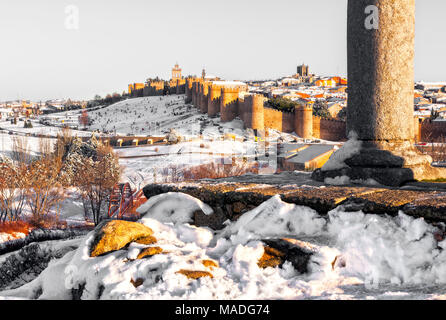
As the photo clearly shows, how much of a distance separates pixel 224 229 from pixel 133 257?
2.61 feet

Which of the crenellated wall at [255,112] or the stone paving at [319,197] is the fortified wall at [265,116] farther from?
the stone paving at [319,197]

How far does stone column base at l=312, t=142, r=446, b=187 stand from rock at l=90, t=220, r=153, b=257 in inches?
74.7

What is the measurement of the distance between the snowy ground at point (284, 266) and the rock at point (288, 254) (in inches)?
1.5

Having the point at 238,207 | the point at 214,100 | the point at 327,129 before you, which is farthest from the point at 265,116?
the point at 238,207

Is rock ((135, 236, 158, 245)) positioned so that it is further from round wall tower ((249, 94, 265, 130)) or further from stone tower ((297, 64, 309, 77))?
stone tower ((297, 64, 309, 77))

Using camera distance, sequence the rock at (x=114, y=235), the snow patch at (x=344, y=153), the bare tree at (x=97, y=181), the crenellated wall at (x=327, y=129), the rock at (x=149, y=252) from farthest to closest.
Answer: the crenellated wall at (x=327, y=129) < the bare tree at (x=97, y=181) < the snow patch at (x=344, y=153) < the rock at (x=114, y=235) < the rock at (x=149, y=252)

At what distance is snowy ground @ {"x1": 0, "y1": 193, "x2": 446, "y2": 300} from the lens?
227cm

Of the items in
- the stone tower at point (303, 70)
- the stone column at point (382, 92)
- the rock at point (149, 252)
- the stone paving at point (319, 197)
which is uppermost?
the stone tower at point (303, 70)

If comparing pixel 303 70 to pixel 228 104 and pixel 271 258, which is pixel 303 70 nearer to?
pixel 228 104

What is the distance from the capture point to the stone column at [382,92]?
390 cm

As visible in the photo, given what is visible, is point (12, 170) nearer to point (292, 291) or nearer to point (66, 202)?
point (66, 202)

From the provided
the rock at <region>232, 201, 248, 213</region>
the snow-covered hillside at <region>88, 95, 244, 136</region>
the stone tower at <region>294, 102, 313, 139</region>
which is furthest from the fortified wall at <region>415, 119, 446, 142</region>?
the rock at <region>232, 201, 248, 213</region>

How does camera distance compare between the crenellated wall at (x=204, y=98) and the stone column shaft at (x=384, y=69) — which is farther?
the crenellated wall at (x=204, y=98)

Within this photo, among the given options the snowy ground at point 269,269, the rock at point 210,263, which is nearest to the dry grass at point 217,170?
the snowy ground at point 269,269
